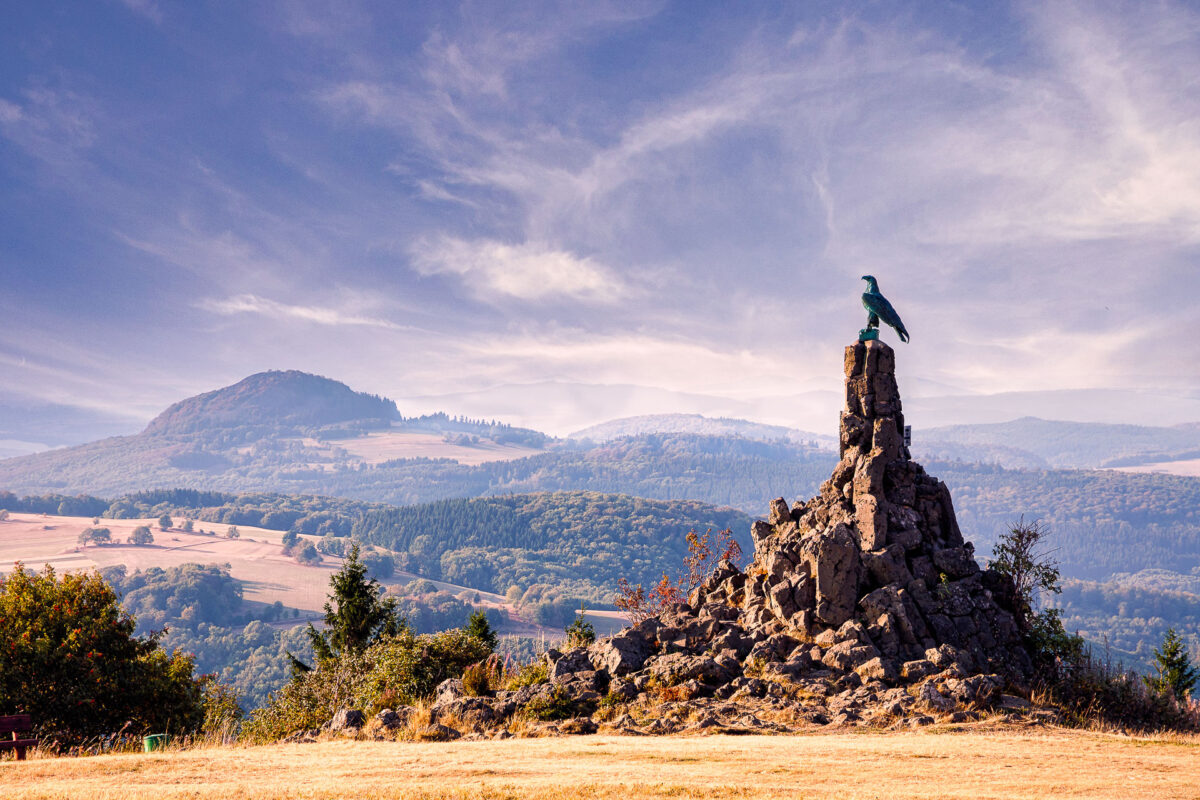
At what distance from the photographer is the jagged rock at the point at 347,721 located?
27.1 metres

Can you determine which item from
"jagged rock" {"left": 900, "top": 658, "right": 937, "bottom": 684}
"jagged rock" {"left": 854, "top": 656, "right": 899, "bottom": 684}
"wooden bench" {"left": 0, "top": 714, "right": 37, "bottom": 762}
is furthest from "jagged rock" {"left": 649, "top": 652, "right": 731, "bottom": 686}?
"wooden bench" {"left": 0, "top": 714, "right": 37, "bottom": 762}

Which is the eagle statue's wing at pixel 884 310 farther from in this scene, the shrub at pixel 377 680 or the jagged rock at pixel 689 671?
the shrub at pixel 377 680

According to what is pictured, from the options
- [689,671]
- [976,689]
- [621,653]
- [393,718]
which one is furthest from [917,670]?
[393,718]

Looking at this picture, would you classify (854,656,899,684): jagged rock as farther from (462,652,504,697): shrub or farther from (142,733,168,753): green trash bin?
(142,733,168,753): green trash bin

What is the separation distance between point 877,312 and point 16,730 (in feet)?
124

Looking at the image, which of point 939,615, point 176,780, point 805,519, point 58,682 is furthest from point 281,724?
point 939,615

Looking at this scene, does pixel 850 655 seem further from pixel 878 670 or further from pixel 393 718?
pixel 393 718

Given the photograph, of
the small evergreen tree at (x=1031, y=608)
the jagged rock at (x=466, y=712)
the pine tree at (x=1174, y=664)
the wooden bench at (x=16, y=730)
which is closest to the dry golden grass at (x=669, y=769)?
the wooden bench at (x=16, y=730)

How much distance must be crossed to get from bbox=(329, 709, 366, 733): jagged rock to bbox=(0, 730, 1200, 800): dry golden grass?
3592mm

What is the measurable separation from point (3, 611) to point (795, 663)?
3556 centimetres

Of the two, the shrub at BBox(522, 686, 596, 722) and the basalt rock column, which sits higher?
the basalt rock column

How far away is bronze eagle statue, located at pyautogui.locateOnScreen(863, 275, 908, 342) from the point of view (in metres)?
36.0

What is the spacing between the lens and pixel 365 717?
28.7 metres

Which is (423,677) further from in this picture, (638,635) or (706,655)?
(706,655)
